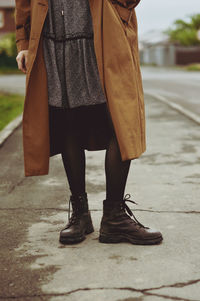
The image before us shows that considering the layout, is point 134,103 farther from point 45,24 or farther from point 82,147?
point 45,24

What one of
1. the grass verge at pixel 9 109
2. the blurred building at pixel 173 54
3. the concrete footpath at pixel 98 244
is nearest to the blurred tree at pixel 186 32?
the blurred building at pixel 173 54

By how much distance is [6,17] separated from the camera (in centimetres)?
5444

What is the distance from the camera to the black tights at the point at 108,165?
3.12 meters

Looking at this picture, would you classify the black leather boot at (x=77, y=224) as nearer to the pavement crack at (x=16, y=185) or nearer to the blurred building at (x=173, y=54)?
the pavement crack at (x=16, y=185)

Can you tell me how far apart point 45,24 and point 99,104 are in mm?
543

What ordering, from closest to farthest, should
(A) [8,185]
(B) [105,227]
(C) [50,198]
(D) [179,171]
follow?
1. (B) [105,227]
2. (C) [50,198]
3. (A) [8,185]
4. (D) [179,171]

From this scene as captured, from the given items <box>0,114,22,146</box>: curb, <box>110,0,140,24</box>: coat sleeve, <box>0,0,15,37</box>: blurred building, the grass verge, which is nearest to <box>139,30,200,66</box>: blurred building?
<box>0,0,15,37</box>: blurred building

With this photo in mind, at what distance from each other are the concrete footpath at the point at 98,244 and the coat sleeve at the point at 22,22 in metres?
1.21

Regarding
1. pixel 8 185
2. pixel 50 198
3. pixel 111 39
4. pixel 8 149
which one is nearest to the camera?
pixel 111 39

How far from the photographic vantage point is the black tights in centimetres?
312

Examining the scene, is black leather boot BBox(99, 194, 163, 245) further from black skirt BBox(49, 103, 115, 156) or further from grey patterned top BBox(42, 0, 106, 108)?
grey patterned top BBox(42, 0, 106, 108)

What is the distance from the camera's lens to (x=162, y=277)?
268 cm

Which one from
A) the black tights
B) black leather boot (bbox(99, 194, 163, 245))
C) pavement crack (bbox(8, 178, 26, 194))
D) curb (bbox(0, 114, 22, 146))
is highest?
the black tights

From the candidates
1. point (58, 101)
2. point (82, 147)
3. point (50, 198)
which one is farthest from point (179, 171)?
point (58, 101)
